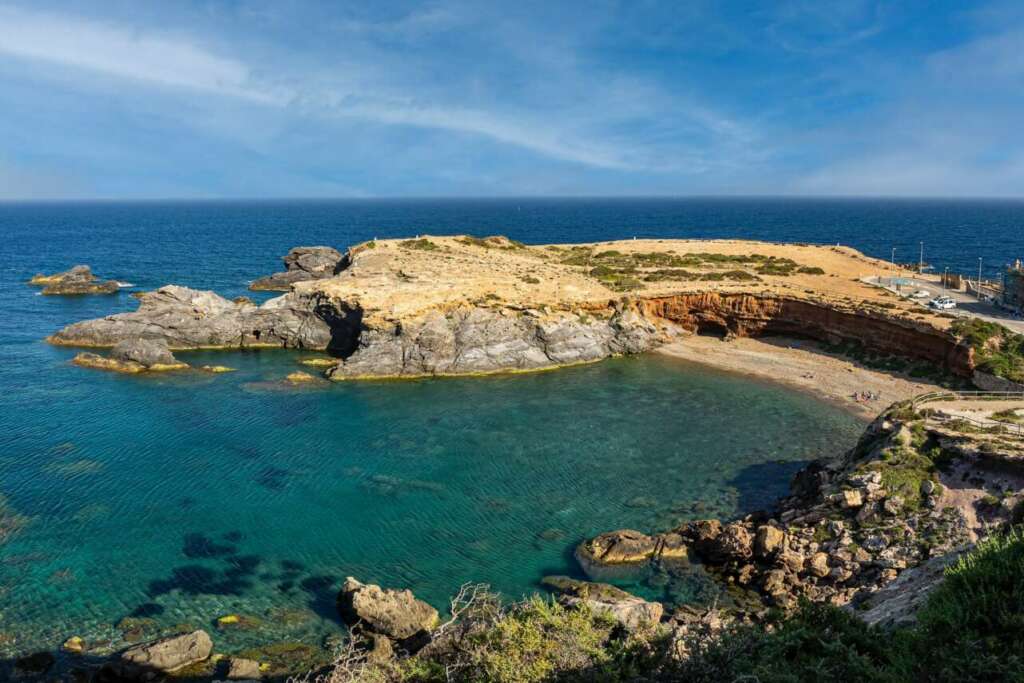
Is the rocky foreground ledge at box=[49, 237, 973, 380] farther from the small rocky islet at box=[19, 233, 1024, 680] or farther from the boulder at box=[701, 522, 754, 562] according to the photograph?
the boulder at box=[701, 522, 754, 562]

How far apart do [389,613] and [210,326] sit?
Answer: 51001mm

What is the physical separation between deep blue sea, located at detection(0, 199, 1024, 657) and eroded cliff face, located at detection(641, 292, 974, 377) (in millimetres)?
9992

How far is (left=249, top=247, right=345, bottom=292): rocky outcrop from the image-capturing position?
97000 mm

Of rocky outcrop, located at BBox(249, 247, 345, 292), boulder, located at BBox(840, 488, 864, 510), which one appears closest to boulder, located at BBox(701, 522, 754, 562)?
boulder, located at BBox(840, 488, 864, 510)

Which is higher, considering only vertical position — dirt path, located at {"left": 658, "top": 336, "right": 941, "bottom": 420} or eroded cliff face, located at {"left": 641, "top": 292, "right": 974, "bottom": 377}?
eroded cliff face, located at {"left": 641, "top": 292, "right": 974, "bottom": 377}

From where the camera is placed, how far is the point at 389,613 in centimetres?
2438

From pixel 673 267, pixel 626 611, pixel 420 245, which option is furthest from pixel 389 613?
pixel 420 245

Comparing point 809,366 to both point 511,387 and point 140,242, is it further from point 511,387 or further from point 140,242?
point 140,242

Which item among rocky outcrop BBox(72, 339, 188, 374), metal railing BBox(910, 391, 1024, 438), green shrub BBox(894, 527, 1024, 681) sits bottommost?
rocky outcrop BBox(72, 339, 188, 374)

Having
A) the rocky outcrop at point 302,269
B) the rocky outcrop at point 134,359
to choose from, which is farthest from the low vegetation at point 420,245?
the rocky outcrop at point 134,359

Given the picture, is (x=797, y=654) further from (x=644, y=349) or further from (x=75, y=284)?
(x=75, y=284)

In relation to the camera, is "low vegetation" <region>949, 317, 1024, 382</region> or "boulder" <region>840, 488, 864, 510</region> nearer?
"boulder" <region>840, 488, 864, 510</region>

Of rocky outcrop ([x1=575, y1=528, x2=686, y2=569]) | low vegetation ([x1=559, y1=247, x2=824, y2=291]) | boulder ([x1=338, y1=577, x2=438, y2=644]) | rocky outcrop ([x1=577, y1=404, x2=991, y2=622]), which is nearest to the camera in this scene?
boulder ([x1=338, y1=577, x2=438, y2=644])

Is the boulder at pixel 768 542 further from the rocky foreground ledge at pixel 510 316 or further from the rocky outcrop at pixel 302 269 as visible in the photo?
the rocky outcrop at pixel 302 269
